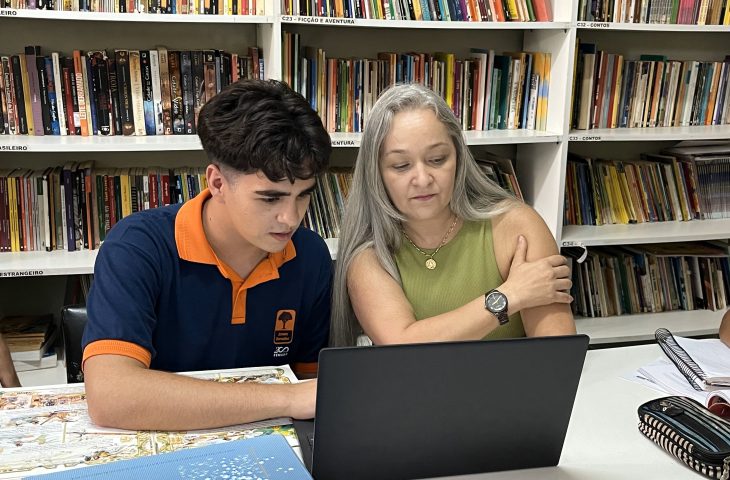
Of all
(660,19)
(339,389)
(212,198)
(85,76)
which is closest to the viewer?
(339,389)

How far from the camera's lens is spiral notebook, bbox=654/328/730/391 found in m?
1.47

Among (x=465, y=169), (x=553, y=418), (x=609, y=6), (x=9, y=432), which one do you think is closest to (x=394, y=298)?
(x=465, y=169)

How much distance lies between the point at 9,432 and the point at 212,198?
0.56 m

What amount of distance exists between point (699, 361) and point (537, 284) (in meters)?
0.36

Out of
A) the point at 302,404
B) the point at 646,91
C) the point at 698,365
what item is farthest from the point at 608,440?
the point at 646,91

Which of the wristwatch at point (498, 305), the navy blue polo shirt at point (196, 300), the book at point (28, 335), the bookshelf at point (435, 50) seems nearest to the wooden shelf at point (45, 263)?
the bookshelf at point (435, 50)

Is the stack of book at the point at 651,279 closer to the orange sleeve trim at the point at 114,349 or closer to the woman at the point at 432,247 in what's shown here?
the woman at the point at 432,247

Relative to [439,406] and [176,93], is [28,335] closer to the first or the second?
[176,93]

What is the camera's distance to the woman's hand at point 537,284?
1664 millimetres

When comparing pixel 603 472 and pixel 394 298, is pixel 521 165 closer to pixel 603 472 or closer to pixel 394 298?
pixel 394 298

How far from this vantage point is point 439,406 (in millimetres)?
1051

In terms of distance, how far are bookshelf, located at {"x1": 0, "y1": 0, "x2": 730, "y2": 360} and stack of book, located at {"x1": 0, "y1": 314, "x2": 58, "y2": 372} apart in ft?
0.90

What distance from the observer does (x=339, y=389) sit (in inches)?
39.3

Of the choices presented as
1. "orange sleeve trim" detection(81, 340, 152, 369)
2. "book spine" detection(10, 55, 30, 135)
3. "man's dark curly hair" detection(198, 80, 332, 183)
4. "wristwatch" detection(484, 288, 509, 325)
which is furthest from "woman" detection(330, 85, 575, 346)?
"book spine" detection(10, 55, 30, 135)
